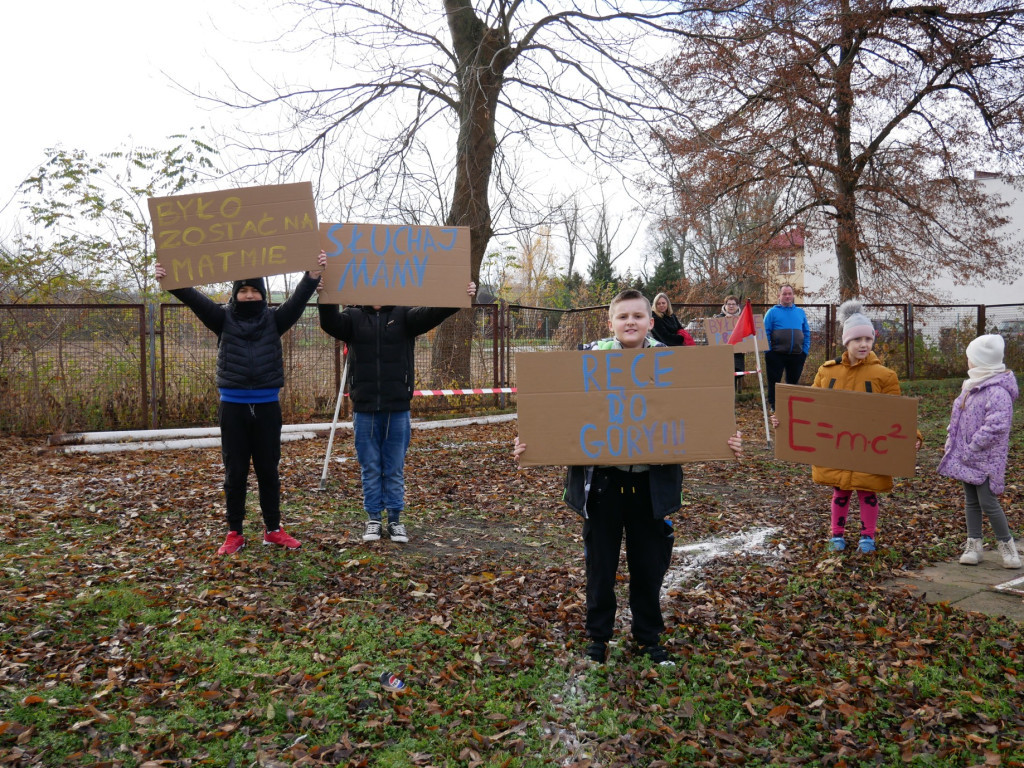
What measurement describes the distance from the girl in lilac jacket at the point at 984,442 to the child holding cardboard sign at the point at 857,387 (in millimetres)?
473

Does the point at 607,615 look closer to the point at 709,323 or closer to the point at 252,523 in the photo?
the point at 252,523

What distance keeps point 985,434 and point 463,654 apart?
12.9 ft

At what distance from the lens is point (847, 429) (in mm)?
5629

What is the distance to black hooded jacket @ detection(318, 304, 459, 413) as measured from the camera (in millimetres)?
6105

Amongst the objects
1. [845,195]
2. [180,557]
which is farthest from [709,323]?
[180,557]

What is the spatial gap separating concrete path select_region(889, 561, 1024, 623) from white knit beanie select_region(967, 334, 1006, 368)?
58.0 inches

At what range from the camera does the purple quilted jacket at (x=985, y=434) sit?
215 inches

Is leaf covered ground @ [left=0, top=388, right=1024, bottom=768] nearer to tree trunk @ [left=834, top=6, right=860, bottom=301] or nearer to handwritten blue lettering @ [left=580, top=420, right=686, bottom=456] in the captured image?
handwritten blue lettering @ [left=580, top=420, right=686, bottom=456]

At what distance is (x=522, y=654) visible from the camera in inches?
168

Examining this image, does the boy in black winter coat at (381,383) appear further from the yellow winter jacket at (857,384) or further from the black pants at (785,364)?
the black pants at (785,364)

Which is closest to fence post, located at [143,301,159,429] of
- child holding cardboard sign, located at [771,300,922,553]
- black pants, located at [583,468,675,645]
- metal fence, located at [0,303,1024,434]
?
metal fence, located at [0,303,1024,434]

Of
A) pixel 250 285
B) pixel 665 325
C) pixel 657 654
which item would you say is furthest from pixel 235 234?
pixel 665 325

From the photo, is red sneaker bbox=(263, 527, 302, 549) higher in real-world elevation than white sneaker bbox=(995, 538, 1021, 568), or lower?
higher

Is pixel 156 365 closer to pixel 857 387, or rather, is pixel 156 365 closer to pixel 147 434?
pixel 147 434
